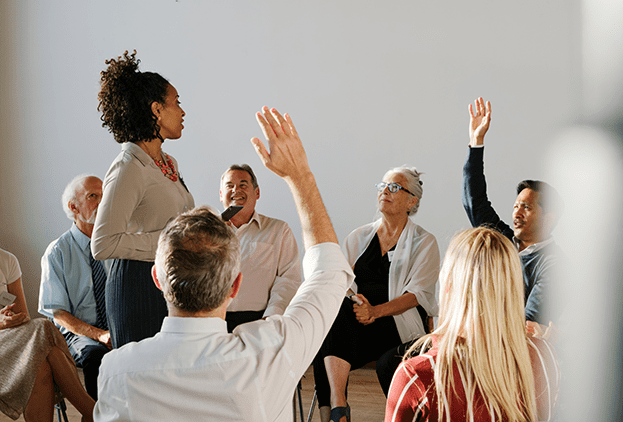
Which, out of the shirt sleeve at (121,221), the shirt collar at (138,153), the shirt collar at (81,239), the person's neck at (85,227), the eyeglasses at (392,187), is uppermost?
the shirt collar at (138,153)

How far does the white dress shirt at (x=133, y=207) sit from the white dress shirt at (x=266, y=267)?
3.60 ft

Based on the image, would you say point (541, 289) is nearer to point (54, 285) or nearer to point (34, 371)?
point (34, 371)

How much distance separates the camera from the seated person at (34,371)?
2.37 m

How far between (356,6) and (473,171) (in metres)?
2.35

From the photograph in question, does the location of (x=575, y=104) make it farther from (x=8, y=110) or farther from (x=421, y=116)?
(x=8, y=110)

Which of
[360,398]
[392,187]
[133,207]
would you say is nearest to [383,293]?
[392,187]

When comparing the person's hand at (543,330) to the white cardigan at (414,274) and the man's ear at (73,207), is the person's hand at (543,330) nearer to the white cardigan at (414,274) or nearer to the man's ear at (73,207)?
the white cardigan at (414,274)

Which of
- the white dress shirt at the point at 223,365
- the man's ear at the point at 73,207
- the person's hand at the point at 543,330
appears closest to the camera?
the white dress shirt at the point at 223,365

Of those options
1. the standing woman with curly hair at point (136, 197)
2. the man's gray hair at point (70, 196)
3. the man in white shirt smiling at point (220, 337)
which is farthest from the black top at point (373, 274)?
the man in white shirt smiling at point (220, 337)

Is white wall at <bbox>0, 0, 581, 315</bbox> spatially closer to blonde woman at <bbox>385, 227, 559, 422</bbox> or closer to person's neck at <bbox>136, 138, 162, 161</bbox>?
person's neck at <bbox>136, 138, 162, 161</bbox>

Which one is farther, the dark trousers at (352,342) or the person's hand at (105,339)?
the dark trousers at (352,342)

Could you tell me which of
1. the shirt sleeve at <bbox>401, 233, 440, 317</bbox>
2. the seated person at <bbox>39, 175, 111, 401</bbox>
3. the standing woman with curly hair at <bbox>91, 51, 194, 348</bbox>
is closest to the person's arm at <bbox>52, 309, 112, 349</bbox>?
the seated person at <bbox>39, 175, 111, 401</bbox>

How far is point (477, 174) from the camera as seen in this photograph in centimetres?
251

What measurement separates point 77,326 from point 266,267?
94 cm
